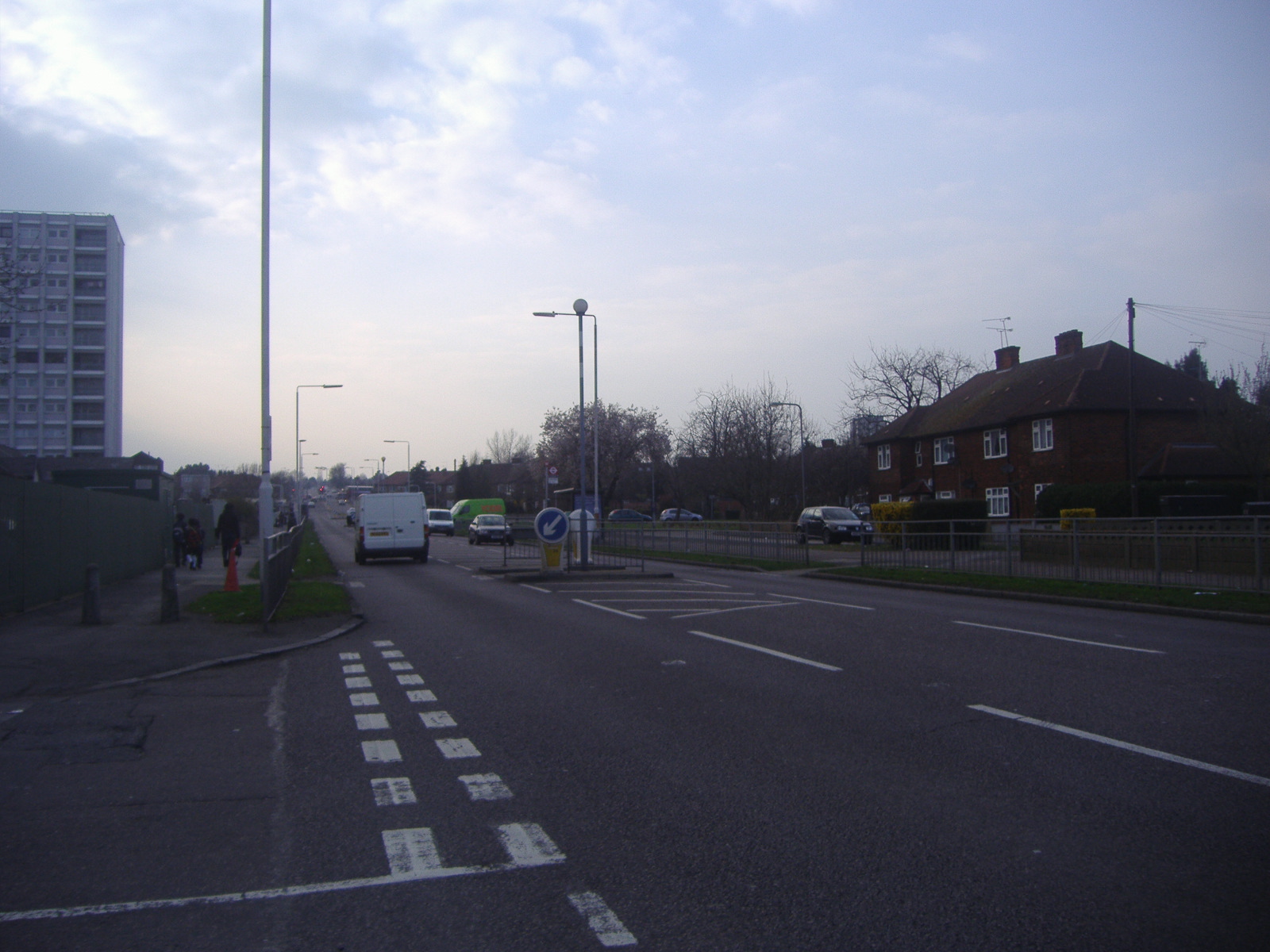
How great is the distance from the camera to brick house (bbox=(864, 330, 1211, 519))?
43469mm

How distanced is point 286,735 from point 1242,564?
48.9ft

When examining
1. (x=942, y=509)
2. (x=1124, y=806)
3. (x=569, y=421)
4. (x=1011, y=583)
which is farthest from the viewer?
(x=569, y=421)

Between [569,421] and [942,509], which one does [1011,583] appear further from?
[569,421]

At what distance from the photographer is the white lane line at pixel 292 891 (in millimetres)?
4027

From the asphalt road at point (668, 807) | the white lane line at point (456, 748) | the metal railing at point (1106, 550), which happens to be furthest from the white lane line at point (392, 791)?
the metal railing at point (1106, 550)

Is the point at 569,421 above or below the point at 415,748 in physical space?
above

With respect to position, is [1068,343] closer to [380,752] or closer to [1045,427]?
[1045,427]

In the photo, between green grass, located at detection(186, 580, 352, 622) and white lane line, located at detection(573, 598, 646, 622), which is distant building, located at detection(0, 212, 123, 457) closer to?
green grass, located at detection(186, 580, 352, 622)

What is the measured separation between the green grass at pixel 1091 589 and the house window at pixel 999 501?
26.9m

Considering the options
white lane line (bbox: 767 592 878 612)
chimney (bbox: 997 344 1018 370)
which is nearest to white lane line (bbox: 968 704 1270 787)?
white lane line (bbox: 767 592 878 612)

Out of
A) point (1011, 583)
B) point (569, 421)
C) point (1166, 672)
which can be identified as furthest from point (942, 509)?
point (569, 421)

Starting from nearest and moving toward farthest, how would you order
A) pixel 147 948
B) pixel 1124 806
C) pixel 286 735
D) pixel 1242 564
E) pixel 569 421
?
pixel 147 948 → pixel 1124 806 → pixel 286 735 → pixel 1242 564 → pixel 569 421

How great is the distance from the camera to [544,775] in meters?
5.98

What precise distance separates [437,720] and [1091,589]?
1363cm
